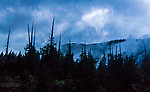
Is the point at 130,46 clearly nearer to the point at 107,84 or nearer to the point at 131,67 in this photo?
the point at 131,67

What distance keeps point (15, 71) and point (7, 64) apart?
223 cm

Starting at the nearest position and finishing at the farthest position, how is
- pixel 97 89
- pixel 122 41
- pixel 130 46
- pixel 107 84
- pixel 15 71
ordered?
pixel 97 89 → pixel 107 84 → pixel 15 71 → pixel 130 46 → pixel 122 41

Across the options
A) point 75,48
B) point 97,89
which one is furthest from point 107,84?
point 75,48

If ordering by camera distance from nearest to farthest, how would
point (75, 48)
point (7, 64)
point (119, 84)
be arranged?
point (119, 84) → point (7, 64) → point (75, 48)

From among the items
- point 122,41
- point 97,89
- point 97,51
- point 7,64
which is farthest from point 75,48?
point 97,89

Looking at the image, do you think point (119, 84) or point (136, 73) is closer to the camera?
point (119, 84)

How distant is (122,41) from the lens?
8850 centimetres

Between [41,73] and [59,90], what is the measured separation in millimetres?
1760

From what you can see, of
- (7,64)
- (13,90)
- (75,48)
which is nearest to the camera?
(13,90)

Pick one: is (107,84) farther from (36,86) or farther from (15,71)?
(15,71)

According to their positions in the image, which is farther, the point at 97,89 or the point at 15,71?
the point at 15,71

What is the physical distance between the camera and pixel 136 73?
1848cm

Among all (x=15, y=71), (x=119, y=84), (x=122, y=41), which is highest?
(x=122, y=41)

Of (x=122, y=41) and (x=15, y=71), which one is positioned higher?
(x=122, y=41)
